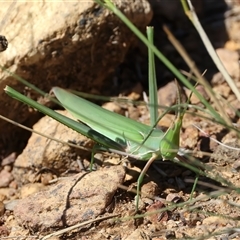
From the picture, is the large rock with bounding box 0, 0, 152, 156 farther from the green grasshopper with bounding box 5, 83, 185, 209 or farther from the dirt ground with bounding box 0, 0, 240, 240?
the green grasshopper with bounding box 5, 83, 185, 209

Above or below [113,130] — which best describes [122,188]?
below

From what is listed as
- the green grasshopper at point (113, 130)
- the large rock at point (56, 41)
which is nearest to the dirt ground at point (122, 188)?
the green grasshopper at point (113, 130)

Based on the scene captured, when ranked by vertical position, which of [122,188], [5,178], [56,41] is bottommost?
[122,188]

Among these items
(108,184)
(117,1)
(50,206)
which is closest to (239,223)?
(108,184)

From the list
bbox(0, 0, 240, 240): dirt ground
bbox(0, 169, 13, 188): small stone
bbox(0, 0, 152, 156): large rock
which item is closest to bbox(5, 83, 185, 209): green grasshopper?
bbox(0, 0, 240, 240): dirt ground

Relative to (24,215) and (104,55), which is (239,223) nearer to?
(24,215)

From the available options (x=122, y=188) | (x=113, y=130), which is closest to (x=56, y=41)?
(x=113, y=130)

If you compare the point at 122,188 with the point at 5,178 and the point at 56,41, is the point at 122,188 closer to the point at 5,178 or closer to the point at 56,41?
the point at 5,178
